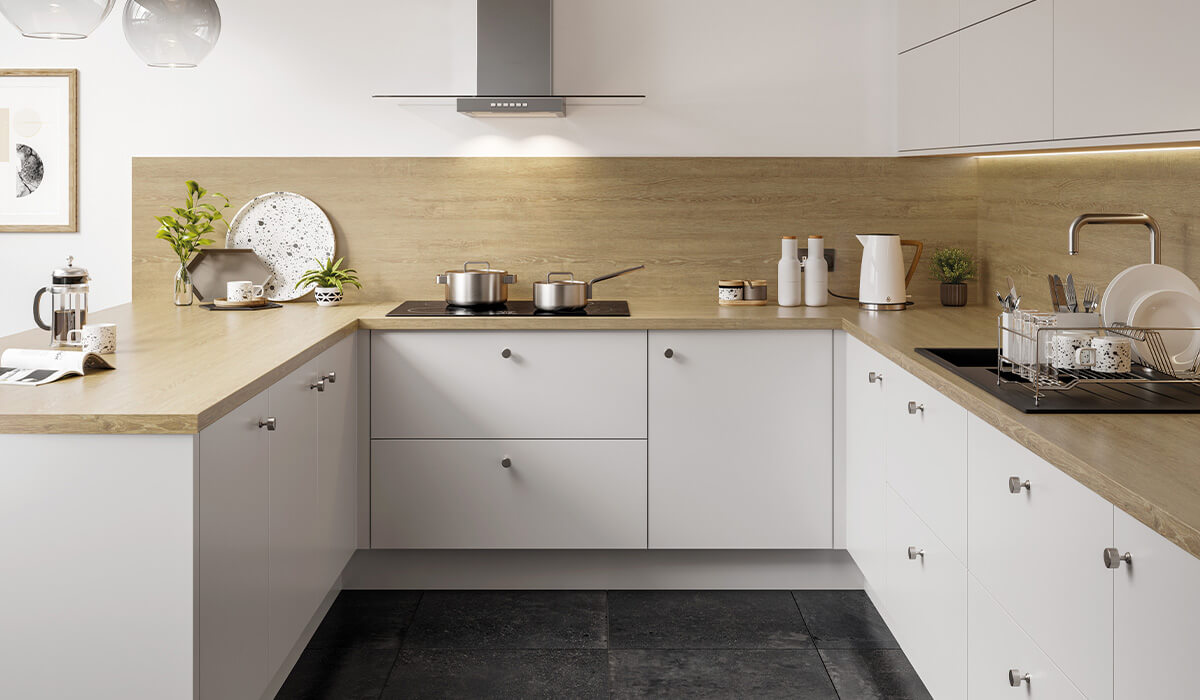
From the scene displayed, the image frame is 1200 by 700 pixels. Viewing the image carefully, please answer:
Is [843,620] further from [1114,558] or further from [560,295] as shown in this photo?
[1114,558]

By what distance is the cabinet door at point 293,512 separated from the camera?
8.00ft

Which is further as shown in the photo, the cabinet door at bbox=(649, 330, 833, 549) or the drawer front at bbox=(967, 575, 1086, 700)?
the cabinet door at bbox=(649, 330, 833, 549)

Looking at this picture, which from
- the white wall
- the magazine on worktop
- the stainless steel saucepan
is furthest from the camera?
the white wall

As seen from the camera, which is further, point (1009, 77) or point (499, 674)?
point (499, 674)

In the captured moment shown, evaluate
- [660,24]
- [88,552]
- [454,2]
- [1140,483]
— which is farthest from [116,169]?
[1140,483]

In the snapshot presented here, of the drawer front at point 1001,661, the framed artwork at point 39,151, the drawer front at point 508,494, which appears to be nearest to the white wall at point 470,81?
the framed artwork at point 39,151

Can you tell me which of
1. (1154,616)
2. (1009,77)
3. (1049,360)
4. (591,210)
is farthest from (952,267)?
(1154,616)

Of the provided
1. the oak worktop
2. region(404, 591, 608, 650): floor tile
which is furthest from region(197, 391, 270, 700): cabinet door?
region(404, 591, 608, 650): floor tile

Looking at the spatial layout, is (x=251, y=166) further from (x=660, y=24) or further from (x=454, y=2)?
(x=660, y=24)

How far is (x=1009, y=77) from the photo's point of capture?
9.18ft

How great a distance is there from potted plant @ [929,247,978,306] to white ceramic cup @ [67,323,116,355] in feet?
9.03

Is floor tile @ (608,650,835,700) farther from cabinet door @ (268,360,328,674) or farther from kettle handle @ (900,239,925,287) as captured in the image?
kettle handle @ (900,239,925,287)

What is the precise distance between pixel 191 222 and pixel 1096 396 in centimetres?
308

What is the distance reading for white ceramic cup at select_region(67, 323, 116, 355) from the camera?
8.20ft
